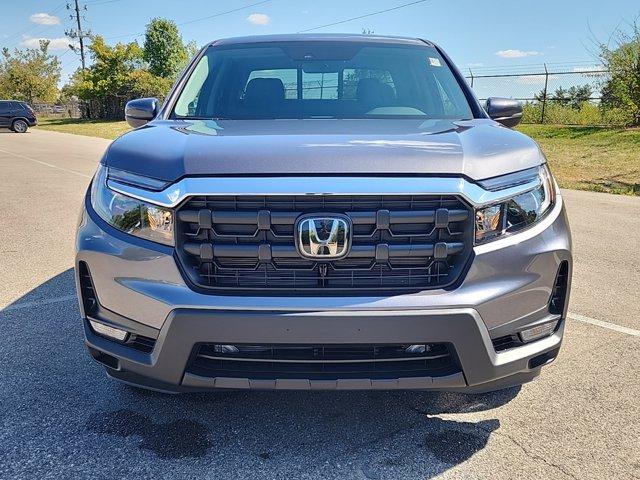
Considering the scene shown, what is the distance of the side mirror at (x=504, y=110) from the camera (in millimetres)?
3480

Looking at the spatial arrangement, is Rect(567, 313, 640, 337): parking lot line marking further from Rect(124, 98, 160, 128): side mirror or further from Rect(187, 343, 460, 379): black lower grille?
Rect(124, 98, 160, 128): side mirror

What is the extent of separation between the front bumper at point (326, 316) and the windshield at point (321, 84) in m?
Answer: 1.20

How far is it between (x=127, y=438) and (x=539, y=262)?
182 cm

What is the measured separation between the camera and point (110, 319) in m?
2.21

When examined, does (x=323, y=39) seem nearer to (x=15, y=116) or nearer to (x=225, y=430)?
(x=225, y=430)

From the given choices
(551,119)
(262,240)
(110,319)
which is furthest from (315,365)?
(551,119)

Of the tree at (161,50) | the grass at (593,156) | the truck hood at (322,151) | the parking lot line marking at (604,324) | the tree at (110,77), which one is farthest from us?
the tree at (161,50)

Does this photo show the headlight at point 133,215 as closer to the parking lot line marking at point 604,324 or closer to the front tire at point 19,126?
the parking lot line marking at point 604,324

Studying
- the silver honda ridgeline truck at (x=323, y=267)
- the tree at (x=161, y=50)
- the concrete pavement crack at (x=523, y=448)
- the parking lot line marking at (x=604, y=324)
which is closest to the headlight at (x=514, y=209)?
the silver honda ridgeline truck at (x=323, y=267)

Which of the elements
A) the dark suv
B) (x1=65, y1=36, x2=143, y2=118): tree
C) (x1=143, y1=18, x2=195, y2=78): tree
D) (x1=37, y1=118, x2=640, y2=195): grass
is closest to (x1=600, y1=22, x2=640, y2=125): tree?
(x1=37, y1=118, x2=640, y2=195): grass

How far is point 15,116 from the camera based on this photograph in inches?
1234

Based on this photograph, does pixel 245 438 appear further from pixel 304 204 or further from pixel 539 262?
pixel 539 262

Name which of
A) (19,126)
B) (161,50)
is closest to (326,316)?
(19,126)

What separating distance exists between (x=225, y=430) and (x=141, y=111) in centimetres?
192
